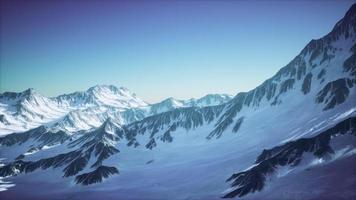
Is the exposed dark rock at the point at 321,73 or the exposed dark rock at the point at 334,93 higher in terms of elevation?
the exposed dark rock at the point at 321,73

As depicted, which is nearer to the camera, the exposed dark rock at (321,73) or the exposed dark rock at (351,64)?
the exposed dark rock at (351,64)

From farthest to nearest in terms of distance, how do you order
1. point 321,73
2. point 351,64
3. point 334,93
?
1. point 321,73
2. point 351,64
3. point 334,93

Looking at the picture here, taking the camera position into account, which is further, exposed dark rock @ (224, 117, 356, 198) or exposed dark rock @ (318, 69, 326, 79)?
exposed dark rock @ (318, 69, 326, 79)

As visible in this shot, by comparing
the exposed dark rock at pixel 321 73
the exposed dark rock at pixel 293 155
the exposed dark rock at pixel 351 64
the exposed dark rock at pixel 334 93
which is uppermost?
the exposed dark rock at pixel 321 73

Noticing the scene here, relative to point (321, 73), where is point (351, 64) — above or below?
below

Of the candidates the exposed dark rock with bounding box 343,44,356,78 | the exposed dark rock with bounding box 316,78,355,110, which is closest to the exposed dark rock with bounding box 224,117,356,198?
the exposed dark rock with bounding box 316,78,355,110

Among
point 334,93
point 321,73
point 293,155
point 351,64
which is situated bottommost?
point 293,155

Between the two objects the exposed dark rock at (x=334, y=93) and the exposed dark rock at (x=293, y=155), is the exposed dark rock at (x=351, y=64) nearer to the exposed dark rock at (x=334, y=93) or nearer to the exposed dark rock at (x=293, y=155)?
the exposed dark rock at (x=334, y=93)

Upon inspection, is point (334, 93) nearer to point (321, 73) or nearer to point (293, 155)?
point (321, 73)

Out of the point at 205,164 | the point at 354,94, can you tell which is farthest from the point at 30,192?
the point at 354,94

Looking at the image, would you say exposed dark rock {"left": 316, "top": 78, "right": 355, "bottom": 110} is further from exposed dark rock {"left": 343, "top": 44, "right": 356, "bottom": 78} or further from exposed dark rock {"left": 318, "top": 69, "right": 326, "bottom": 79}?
exposed dark rock {"left": 318, "top": 69, "right": 326, "bottom": 79}

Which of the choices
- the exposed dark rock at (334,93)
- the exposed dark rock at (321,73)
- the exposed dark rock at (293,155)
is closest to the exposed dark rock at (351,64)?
the exposed dark rock at (334,93)

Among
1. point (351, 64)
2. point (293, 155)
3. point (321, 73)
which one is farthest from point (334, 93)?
point (293, 155)
